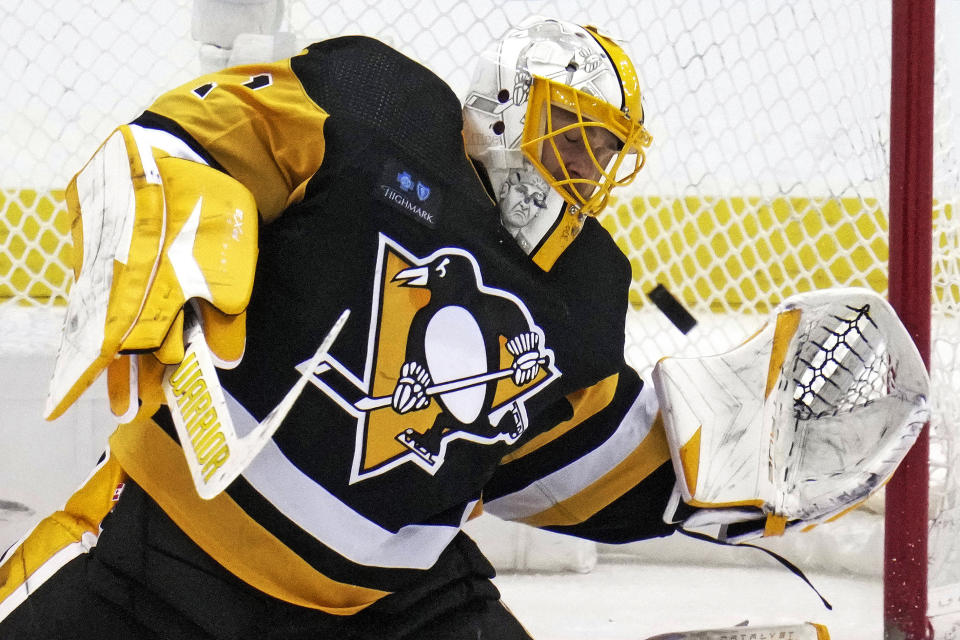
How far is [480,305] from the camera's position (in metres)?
1.08

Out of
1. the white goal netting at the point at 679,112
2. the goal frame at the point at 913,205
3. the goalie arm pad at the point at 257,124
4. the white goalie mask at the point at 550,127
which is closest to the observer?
the goalie arm pad at the point at 257,124

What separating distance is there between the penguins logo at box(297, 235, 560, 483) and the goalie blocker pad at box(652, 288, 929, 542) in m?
0.28

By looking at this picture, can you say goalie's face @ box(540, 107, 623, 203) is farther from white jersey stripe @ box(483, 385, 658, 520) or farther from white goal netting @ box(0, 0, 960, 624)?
white goal netting @ box(0, 0, 960, 624)

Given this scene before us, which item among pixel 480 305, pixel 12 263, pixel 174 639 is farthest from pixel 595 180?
pixel 12 263

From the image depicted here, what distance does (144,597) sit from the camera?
3.44 ft

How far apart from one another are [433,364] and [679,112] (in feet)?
4.25

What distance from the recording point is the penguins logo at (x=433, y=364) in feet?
3.39

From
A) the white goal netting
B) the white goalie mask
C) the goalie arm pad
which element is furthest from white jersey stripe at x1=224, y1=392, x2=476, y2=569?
the white goal netting

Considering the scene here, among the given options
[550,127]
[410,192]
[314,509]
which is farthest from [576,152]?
[314,509]

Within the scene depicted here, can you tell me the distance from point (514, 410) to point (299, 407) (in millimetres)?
234

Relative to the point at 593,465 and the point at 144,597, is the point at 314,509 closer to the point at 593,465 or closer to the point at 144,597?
the point at 144,597

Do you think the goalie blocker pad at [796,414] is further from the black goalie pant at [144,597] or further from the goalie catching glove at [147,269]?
the goalie catching glove at [147,269]

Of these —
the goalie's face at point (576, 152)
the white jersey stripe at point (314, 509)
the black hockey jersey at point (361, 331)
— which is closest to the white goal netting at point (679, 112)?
the goalie's face at point (576, 152)

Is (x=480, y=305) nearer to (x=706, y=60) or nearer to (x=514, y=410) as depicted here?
(x=514, y=410)
